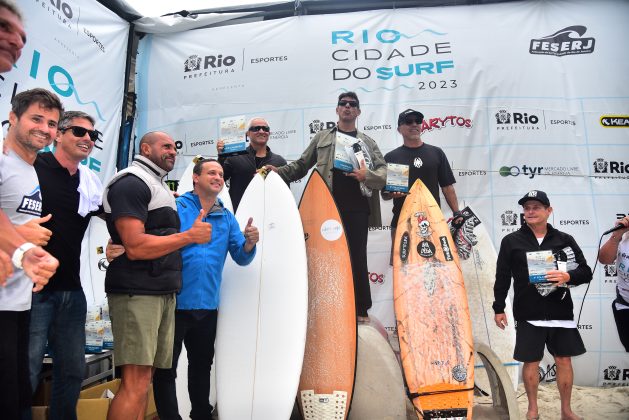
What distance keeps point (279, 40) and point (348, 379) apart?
3115 mm

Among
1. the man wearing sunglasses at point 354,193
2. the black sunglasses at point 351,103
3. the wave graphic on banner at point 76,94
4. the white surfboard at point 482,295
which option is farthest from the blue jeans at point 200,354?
the wave graphic on banner at point 76,94

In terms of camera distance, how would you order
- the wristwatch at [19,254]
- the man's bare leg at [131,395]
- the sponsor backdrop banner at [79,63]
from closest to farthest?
the wristwatch at [19,254] < the man's bare leg at [131,395] < the sponsor backdrop banner at [79,63]

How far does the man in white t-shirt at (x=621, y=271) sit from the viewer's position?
2717 millimetres

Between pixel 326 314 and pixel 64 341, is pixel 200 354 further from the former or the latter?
pixel 326 314

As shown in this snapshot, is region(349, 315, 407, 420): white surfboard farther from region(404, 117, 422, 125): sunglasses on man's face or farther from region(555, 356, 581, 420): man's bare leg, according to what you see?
region(404, 117, 422, 125): sunglasses on man's face

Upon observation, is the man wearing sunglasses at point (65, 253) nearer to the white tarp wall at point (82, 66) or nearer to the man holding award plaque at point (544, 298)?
the white tarp wall at point (82, 66)

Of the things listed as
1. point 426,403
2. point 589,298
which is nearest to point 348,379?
point 426,403

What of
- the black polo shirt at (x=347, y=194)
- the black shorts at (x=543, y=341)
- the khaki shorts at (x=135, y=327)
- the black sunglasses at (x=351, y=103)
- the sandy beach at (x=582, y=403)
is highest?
the black sunglasses at (x=351, y=103)

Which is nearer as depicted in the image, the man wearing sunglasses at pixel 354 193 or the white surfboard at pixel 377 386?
the white surfboard at pixel 377 386

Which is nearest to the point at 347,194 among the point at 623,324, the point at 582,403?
the point at 623,324

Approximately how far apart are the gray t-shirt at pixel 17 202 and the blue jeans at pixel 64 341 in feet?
2.15

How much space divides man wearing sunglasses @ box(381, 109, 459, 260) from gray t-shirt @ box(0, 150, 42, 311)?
257 centimetres

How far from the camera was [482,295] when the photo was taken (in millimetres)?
3498

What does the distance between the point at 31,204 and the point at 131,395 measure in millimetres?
893
